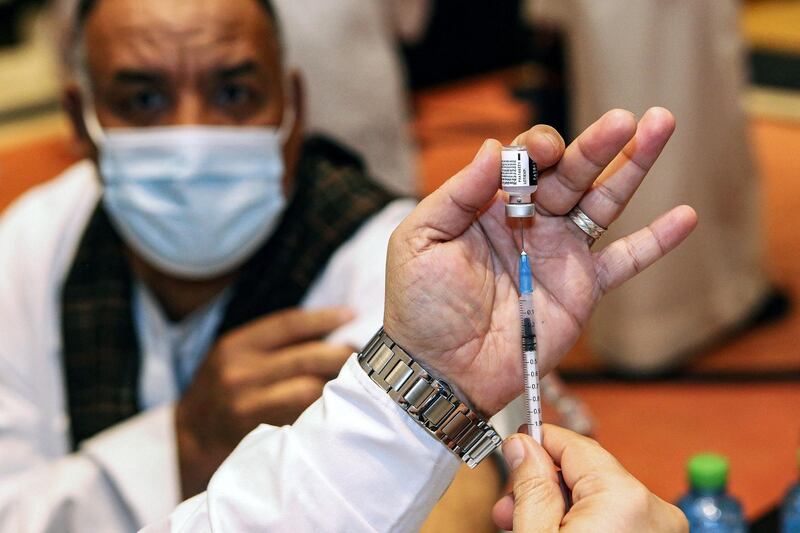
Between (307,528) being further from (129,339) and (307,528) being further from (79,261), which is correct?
(79,261)

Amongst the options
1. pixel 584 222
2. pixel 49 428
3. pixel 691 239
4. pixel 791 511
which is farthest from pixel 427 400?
pixel 691 239

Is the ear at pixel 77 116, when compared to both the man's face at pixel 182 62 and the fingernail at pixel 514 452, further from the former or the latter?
the fingernail at pixel 514 452

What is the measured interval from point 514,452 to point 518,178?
0.25 m

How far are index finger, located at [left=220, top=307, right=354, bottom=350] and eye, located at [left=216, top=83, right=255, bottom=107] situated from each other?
33 cm

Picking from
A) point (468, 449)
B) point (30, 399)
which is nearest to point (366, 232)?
point (30, 399)

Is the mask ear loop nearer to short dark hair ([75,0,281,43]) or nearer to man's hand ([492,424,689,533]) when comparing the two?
short dark hair ([75,0,281,43])

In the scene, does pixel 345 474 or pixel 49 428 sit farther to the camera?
pixel 49 428

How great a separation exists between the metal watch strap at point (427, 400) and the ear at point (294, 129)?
0.81 metres

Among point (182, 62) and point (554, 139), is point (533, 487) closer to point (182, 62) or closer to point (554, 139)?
point (554, 139)

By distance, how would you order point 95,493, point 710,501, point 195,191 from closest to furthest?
point 710,501 < point 95,493 < point 195,191

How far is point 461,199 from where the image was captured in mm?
1053

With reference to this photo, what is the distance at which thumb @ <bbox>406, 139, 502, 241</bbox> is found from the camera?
3.37 feet

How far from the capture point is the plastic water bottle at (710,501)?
141 centimetres

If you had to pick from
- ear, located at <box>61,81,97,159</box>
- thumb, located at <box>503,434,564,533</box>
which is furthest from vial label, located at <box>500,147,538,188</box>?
ear, located at <box>61,81,97,159</box>
